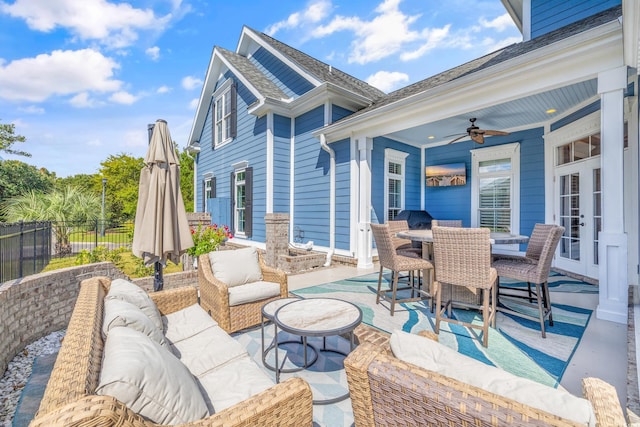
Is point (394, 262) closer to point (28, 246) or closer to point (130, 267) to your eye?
point (130, 267)

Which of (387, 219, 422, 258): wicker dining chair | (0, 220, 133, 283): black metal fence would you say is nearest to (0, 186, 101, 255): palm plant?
(0, 220, 133, 283): black metal fence

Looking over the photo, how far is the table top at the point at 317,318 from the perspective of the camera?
1.90 meters

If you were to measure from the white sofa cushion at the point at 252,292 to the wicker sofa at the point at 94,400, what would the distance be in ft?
4.79

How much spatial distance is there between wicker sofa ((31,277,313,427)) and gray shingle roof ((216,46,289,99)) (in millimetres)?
6943

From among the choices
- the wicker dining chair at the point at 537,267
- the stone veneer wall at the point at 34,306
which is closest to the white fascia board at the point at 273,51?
the wicker dining chair at the point at 537,267

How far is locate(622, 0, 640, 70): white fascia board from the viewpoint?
7.61 feet

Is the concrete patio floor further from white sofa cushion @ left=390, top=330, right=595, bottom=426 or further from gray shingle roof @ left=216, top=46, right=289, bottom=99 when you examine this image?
gray shingle roof @ left=216, top=46, right=289, bottom=99

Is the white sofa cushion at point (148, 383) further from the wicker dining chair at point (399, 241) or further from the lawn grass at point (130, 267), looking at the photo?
the lawn grass at point (130, 267)

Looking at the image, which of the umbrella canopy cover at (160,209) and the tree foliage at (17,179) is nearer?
the umbrella canopy cover at (160,209)

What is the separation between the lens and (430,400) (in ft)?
2.96

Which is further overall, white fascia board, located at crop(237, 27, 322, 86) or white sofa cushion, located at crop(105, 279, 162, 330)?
white fascia board, located at crop(237, 27, 322, 86)

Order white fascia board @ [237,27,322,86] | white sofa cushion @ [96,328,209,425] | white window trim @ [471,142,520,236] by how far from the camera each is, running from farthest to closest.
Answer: white fascia board @ [237,27,322,86]
white window trim @ [471,142,520,236]
white sofa cushion @ [96,328,209,425]

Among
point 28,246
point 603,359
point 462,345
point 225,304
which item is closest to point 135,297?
point 225,304

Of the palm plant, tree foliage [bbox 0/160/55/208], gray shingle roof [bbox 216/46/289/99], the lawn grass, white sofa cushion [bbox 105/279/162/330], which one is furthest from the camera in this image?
tree foliage [bbox 0/160/55/208]
